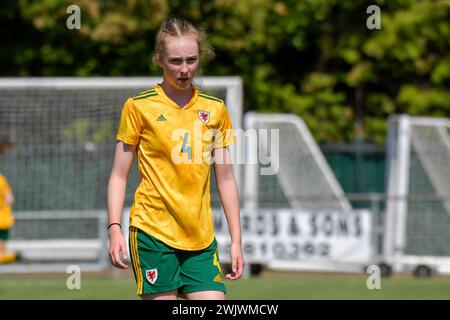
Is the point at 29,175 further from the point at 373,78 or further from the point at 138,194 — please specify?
the point at 138,194

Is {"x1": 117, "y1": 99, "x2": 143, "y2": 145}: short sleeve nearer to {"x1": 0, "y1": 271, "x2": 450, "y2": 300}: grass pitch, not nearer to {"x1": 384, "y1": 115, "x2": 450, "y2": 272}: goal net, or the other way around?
{"x1": 0, "y1": 271, "x2": 450, "y2": 300}: grass pitch

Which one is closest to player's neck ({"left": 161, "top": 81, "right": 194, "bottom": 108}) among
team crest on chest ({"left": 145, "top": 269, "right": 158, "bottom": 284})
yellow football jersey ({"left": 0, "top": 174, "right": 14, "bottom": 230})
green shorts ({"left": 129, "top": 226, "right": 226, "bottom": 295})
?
green shorts ({"left": 129, "top": 226, "right": 226, "bottom": 295})

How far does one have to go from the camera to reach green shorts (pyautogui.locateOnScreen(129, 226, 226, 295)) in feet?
17.5

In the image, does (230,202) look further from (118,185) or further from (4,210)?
(4,210)

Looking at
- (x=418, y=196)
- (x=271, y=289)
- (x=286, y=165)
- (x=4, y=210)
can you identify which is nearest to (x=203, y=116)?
(x=271, y=289)

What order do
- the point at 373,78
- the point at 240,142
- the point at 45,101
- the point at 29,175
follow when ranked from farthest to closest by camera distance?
1. the point at 373,78
2. the point at 29,175
3. the point at 45,101
4. the point at 240,142

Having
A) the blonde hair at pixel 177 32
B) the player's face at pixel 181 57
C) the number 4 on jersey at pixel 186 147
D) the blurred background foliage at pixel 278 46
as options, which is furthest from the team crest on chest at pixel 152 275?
the blurred background foliage at pixel 278 46

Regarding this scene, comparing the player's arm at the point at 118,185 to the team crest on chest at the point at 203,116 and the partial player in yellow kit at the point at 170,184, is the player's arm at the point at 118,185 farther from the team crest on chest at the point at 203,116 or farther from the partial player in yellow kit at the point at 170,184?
the team crest on chest at the point at 203,116

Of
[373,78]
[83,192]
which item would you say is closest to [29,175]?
[83,192]

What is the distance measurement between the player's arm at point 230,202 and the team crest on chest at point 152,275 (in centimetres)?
37

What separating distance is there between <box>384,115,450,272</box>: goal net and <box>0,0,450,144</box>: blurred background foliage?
5.58 metres

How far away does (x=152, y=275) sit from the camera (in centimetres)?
535

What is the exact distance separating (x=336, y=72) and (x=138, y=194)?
20129mm

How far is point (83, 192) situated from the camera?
58.9 ft
